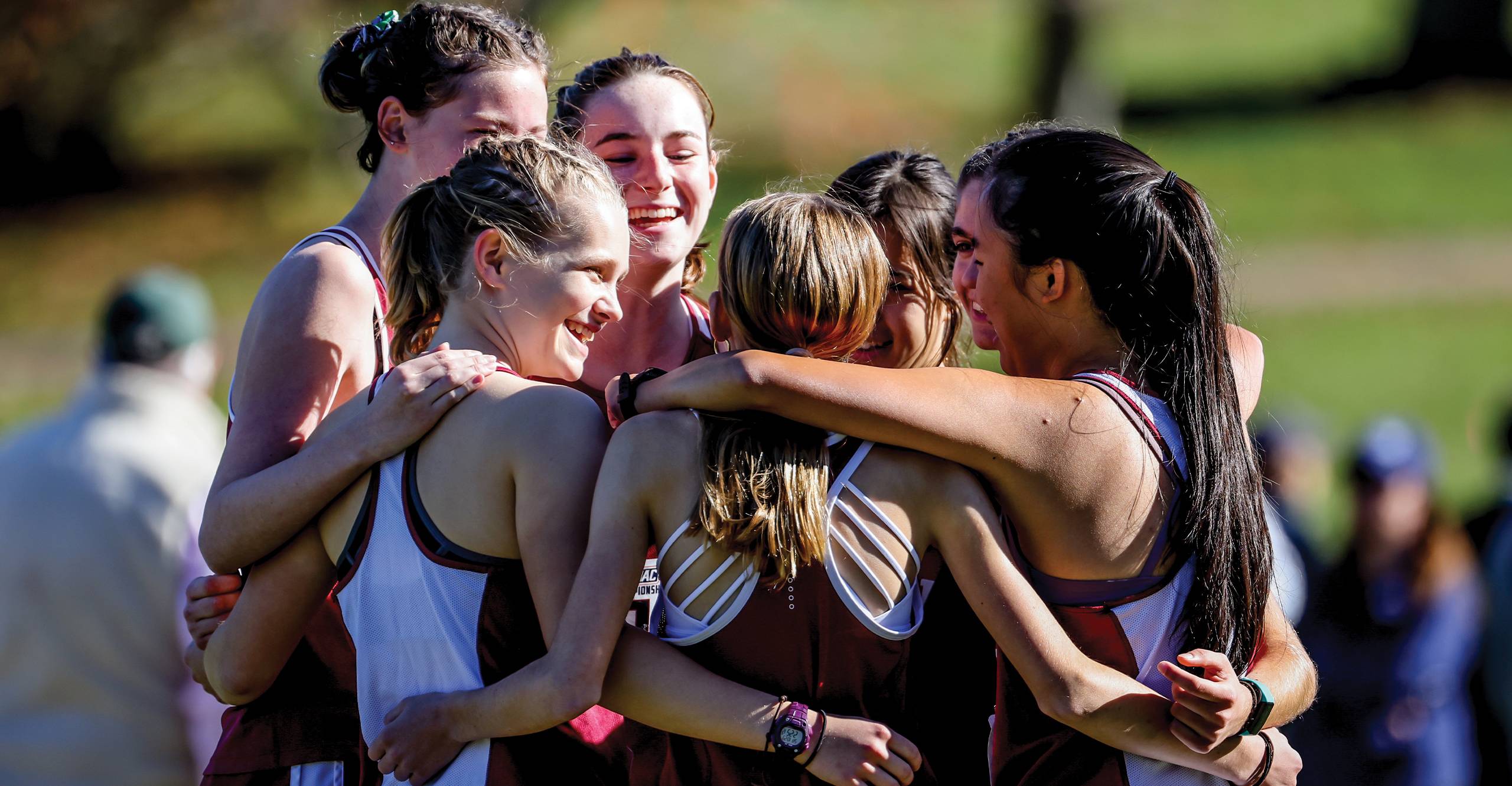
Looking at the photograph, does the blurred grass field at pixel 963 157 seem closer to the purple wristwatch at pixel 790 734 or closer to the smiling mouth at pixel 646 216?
the smiling mouth at pixel 646 216

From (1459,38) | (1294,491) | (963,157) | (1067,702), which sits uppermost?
(1459,38)

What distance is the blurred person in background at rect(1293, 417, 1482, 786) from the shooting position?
17.3 feet

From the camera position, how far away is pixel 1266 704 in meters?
2.21

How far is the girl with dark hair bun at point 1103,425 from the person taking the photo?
6.94 ft

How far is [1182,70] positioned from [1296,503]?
18.0 metres

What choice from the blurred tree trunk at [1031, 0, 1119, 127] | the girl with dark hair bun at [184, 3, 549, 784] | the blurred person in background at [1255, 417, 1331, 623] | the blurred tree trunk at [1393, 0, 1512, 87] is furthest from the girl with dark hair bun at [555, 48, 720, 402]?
the blurred tree trunk at [1393, 0, 1512, 87]

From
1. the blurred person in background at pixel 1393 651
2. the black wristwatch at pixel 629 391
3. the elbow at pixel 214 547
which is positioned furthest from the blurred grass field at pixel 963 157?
the elbow at pixel 214 547

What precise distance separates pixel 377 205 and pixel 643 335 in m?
0.72

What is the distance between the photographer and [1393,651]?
527 centimetres

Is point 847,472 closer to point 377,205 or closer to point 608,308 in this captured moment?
point 608,308

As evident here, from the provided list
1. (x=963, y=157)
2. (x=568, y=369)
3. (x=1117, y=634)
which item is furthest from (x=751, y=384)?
(x=963, y=157)

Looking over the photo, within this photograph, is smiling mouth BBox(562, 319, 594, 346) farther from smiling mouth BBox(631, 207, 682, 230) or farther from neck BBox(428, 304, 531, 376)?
smiling mouth BBox(631, 207, 682, 230)

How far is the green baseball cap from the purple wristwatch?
3.15 m

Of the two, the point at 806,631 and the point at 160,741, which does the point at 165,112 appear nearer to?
the point at 160,741
